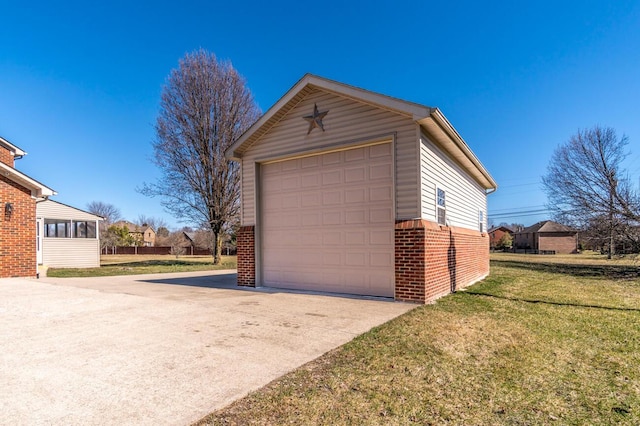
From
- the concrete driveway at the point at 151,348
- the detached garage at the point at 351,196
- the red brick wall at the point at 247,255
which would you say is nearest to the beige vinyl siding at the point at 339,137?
the detached garage at the point at 351,196

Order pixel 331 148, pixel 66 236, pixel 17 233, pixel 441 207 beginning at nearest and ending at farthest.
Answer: pixel 331 148 < pixel 441 207 < pixel 17 233 < pixel 66 236

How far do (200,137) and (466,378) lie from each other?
66.7 feet

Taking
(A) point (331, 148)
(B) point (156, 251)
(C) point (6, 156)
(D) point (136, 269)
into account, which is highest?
(C) point (6, 156)

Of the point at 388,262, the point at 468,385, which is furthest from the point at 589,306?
the point at 468,385

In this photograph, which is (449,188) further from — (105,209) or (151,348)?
(105,209)

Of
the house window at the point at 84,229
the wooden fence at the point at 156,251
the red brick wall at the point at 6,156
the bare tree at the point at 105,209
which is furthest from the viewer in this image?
the bare tree at the point at 105,209

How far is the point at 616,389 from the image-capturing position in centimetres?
303

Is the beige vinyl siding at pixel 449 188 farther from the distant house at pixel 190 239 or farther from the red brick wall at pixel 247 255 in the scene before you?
the distant house at pixel 190 239

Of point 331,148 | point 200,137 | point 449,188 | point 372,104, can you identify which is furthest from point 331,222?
point 200,137

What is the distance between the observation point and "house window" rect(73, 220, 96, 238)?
2095 centimetres

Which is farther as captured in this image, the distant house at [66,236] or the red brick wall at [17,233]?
the distant house at [66,236]

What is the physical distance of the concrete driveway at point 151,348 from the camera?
8.52 feet

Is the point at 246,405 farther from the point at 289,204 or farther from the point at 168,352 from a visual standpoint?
the point at 289,204

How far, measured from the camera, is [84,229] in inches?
839
